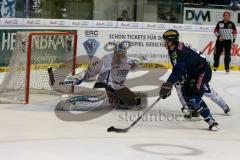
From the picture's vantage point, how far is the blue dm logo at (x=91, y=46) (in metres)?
14.7

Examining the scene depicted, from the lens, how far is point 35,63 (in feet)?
33.5

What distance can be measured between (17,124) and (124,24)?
7.99 m

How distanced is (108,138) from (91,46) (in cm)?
782

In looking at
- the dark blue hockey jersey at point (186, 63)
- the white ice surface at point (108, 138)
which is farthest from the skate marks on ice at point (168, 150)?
the dark blue hockey jersey at point (186, 63)

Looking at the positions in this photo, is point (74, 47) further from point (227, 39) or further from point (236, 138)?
point (227, 39)

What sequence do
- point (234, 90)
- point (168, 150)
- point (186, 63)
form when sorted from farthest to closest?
point (234, 90) < point (186, 63) < point (168, 150)

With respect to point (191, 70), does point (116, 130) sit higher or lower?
lower

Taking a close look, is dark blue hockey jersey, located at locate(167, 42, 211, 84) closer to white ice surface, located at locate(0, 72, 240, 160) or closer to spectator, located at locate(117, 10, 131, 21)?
white ice surface, located at locate(0, 72, 240, 160)

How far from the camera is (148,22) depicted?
16.1m

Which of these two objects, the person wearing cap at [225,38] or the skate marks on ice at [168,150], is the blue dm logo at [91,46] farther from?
the skate marks on ice at [168,150]

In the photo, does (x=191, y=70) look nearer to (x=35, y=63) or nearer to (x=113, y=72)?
(x=113, y=72)

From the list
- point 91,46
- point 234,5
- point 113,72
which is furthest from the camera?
point 234,5

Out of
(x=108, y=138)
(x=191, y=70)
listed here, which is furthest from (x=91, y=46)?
(x=108, y=138)

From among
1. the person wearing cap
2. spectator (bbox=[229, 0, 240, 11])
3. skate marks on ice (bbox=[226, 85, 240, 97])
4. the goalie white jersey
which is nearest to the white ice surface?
the goalie white jersey
